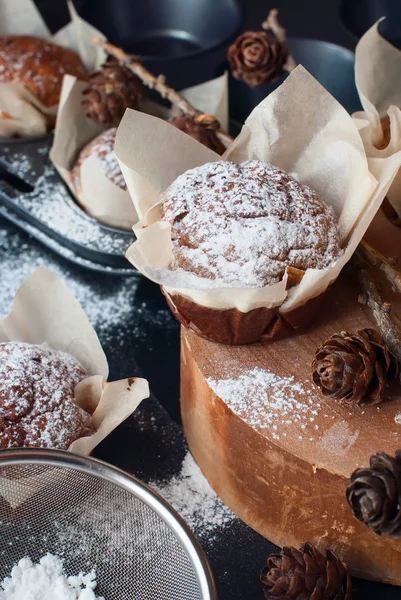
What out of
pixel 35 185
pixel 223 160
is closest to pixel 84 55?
pixel 35 185

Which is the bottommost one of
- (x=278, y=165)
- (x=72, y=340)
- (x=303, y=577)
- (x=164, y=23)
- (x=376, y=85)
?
(x=72, y=340)

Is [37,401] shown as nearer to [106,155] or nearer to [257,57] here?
[106,155]

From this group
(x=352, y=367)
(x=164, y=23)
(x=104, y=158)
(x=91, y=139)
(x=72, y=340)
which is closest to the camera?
(x=352, y=367)

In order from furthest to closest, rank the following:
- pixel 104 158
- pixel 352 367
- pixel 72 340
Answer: pixel 104 158 → pixel 72 340 → pixel 352 367

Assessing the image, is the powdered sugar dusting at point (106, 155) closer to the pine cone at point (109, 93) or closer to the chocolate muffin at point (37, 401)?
the pine cone at point (109, 93)

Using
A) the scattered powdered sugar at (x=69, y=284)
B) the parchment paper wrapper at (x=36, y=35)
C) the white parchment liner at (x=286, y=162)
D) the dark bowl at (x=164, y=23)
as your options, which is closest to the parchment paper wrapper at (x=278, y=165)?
the white parchment liner at (x=286, y=162)

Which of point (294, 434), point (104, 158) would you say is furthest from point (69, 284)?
point (294, 434)
